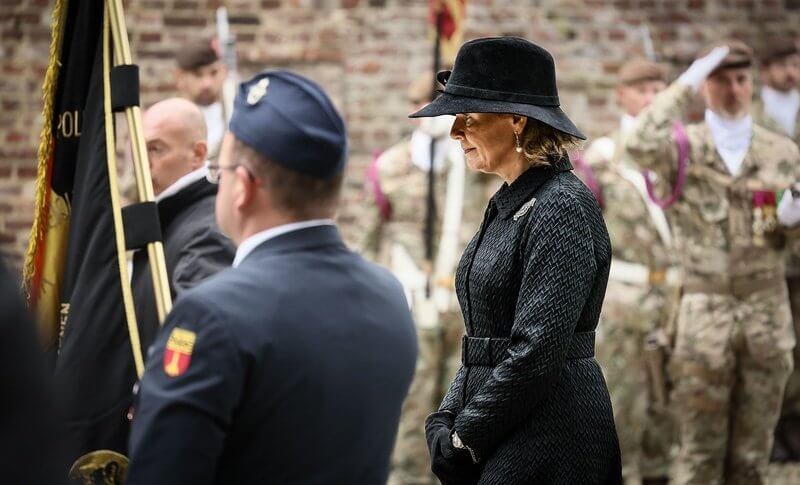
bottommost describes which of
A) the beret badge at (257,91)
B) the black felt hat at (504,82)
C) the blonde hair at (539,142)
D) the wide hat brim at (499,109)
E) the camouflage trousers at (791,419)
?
the camouflage trousers at (791,419)

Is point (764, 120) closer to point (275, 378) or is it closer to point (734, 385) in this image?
point (734, 385)

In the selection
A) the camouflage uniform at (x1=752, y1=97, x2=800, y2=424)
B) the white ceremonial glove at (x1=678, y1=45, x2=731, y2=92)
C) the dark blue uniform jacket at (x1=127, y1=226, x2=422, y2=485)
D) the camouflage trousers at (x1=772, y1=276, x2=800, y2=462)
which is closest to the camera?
the dark blue uniform jacket at (x1=127, y1=226, x2=422, y2=485)

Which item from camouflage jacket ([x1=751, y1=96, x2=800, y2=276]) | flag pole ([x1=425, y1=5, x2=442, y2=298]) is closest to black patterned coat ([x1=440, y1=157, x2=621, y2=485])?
camouflage jacket ([x1=751, y1=96, x2=800, y2=276])

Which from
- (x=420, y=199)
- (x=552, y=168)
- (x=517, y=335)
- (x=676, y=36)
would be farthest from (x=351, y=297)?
(x=676, y=36)

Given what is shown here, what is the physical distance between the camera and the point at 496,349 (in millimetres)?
2801

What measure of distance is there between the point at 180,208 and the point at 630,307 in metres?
3.28

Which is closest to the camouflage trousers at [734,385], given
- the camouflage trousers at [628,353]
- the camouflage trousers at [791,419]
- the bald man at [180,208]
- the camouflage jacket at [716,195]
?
the camouflage jacket at [716,195]

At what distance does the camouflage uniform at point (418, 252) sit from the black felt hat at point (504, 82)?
3426 mm

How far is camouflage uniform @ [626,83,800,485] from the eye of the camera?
5621 mm

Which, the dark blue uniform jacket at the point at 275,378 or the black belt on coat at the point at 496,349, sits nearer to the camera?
the dark blue uniform jacket at the point at 275,378

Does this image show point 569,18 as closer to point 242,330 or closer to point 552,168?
point 552,168

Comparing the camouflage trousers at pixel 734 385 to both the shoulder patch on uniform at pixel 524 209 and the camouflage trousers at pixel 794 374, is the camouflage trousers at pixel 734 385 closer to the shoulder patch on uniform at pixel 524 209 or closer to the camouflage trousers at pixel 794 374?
the camouflage trousers at pixel 794 374

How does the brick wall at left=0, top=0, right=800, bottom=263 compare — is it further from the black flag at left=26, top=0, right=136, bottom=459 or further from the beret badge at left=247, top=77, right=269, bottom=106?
the beret badge at left=247, top=77, right=269, bottom=106

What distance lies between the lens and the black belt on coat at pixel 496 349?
9.15 ft
